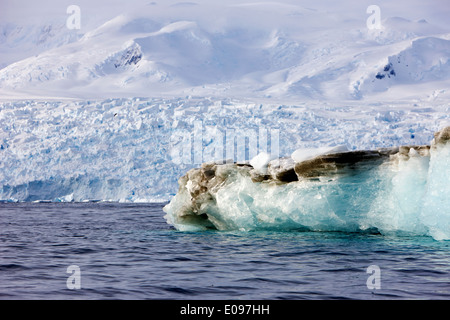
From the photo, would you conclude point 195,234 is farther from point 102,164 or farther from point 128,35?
point 128,35

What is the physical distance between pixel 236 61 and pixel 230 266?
93.0 meters

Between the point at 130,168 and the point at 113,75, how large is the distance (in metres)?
43.6

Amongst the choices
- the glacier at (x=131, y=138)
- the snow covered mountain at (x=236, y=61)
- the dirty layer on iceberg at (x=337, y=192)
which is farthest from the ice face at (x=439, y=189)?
the snow covered mountain at (x=236, y=61)

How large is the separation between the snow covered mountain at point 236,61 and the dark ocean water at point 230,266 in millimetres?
67100

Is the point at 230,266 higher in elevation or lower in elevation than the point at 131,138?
lower

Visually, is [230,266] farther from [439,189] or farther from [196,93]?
[196,93]

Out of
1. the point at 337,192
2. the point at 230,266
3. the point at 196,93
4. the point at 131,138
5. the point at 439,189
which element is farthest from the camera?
the point at 196,93

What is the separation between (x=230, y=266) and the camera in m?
11.2

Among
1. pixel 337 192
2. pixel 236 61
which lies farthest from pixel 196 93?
pixel 337 192

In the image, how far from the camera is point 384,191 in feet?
50.7

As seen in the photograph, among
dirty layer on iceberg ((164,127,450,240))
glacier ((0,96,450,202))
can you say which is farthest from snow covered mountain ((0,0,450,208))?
dirty layer on iceberg ((164,127,450,240))
